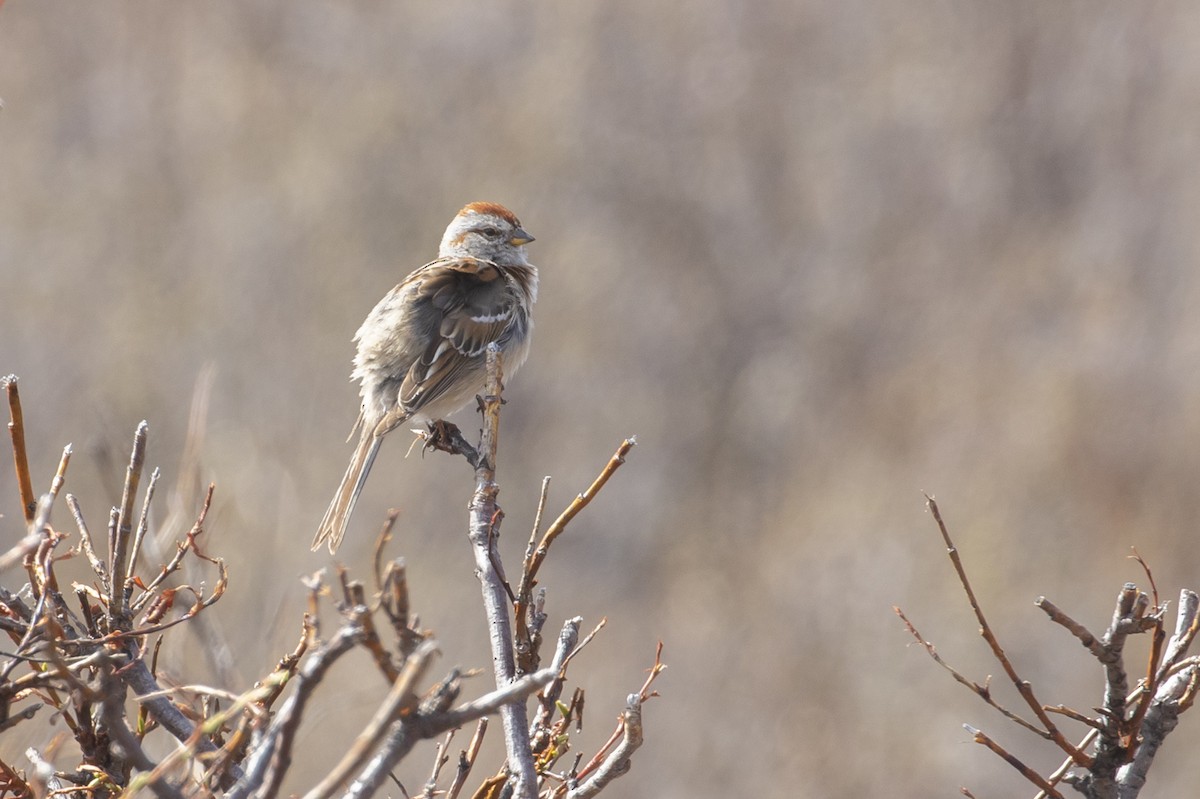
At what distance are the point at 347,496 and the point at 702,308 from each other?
377 inches

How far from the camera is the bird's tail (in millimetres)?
4742

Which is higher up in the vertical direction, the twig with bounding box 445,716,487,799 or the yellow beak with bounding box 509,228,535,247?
the yellow beak with bounding box 509,228,535,247

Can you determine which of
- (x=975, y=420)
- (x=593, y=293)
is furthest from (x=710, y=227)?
(x=975, y=420)

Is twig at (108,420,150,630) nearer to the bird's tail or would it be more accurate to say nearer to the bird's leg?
the bird's leg

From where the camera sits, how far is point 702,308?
Answer: 566 inches

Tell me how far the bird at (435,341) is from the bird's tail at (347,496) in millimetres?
10

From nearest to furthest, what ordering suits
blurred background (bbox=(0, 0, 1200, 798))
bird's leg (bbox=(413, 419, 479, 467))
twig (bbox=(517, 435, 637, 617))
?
twig (bbox=(517, 435, 637, 617))
bird's leg (bbox=(413, 419, 479, 467))
blurred background (bbox=(0, 0, 1200, 798))

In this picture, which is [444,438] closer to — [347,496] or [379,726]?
[347,496]

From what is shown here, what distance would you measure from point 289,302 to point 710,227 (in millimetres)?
4782

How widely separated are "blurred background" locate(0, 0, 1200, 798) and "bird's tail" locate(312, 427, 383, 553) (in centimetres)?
623

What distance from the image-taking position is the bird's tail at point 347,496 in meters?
4.74

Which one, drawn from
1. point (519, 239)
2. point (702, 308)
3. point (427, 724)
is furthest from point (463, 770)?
point (702, 308)

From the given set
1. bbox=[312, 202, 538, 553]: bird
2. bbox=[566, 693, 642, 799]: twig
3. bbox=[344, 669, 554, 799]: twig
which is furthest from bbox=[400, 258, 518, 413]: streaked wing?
bbox=[344, 669, 554, 799]: twig

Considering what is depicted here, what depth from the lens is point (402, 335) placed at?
5633 millimetres
